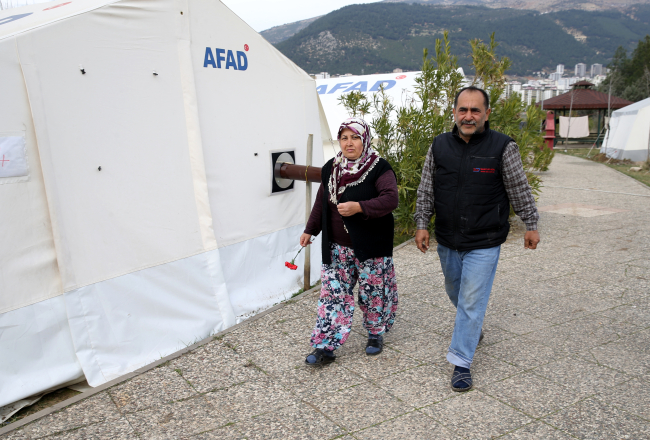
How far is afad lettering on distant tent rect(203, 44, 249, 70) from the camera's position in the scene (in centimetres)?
451

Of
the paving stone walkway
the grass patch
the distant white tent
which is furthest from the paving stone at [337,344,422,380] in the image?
the grass patch

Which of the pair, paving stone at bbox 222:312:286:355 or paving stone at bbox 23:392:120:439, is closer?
paving stone at bbox 23:392:120:439

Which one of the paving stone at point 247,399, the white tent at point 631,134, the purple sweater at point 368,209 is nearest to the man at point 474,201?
the purple sweater at point 368,209

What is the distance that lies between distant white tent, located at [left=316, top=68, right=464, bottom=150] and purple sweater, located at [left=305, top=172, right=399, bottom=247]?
339 inches

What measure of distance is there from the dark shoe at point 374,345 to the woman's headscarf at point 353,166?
41.4 inches

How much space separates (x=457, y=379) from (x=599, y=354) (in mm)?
1166

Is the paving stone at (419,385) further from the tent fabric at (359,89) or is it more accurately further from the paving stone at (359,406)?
the tent fabric at (359,89)

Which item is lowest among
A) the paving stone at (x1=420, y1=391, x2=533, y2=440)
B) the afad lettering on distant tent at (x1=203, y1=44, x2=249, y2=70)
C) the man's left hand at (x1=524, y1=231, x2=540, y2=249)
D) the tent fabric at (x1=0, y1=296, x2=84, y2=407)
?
the paving stone at (x1=420, y1=391, x2=533, y2=440)

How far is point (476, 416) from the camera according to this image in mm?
2932

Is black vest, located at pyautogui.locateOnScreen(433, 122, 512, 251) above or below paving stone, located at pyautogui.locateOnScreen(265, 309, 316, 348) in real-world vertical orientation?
above

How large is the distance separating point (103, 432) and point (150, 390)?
0.47 m

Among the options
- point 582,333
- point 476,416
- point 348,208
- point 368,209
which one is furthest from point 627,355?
point 348,208

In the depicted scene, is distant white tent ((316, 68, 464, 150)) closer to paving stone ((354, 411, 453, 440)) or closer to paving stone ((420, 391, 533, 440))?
paving stone ((420, 391, 533, 440))

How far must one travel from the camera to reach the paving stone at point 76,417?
9.70 ft
